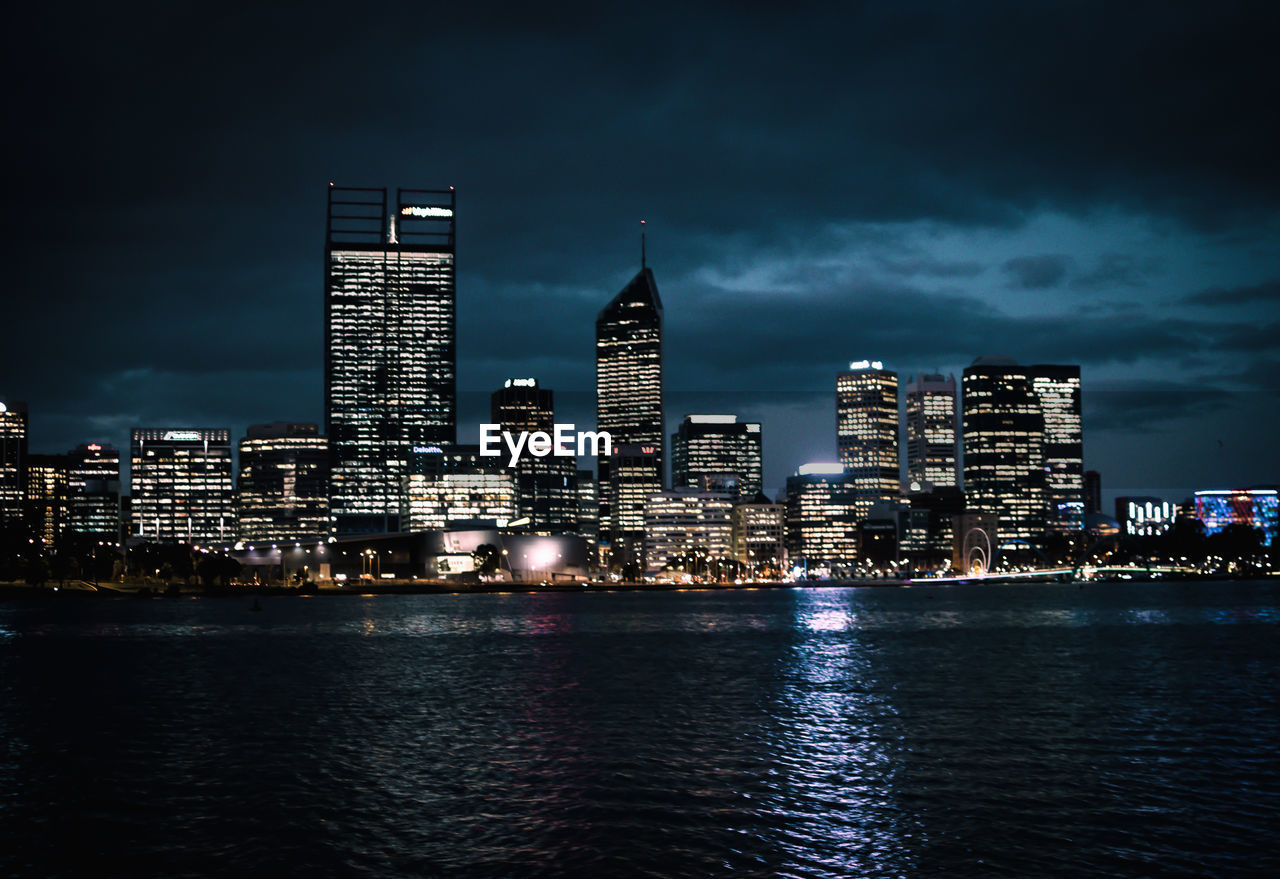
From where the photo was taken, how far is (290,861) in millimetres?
27031

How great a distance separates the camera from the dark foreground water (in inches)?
1083

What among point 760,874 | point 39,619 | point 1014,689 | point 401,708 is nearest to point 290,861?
point 760,874

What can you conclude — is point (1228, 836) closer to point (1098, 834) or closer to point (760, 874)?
point (1098, 834)

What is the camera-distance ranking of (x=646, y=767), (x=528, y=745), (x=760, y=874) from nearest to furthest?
1. (x=760, y=874)
2. (x=646, y=767)
3. (x=528, y=745)

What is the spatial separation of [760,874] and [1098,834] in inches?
351

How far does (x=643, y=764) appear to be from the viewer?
39.1 meters

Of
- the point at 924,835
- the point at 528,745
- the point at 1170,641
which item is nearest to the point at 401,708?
the point at 528,745

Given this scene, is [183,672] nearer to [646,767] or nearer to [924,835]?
[646,767]

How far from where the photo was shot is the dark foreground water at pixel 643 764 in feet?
90.2

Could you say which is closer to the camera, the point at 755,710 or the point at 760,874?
the point at 760,874

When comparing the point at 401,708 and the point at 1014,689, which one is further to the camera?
the point at 1014,689

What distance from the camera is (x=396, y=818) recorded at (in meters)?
31.4

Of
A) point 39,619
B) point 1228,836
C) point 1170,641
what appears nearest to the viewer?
point 1228,836

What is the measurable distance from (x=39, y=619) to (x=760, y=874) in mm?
145394
